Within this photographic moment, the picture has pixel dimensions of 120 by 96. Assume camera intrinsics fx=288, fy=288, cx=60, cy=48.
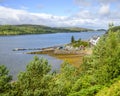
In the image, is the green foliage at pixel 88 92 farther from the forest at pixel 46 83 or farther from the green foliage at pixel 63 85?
the green foliage at pixel 63 85

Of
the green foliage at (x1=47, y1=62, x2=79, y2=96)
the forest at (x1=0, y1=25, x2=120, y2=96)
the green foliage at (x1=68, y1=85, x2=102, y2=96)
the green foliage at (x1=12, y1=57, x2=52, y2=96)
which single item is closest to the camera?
the forest at (x1=0, y1=25, x2=120, y2=96)

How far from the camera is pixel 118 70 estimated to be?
115ft

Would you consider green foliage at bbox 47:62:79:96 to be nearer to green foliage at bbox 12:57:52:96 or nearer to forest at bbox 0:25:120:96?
forest at bbox 0:25:120:96

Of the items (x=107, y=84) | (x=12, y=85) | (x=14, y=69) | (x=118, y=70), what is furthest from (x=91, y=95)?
(x=14, y=69)

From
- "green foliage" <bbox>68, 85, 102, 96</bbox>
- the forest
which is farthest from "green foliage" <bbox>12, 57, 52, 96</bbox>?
"green foliage" <bbox>68, 85, 102, 96</bbox>

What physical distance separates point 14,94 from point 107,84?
10984mm

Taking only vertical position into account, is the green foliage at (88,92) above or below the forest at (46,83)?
below

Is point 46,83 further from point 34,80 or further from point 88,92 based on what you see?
point 88,92

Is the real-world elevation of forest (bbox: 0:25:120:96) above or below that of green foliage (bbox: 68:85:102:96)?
above

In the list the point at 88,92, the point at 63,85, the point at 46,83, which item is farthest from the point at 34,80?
the point at 88,92

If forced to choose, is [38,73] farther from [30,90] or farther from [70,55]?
[70,55]

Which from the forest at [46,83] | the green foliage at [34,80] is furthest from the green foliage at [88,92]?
the green foliage at [34,80]

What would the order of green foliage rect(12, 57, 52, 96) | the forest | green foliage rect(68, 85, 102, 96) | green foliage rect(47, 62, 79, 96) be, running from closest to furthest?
the forest
green foliage rect(12, 57, 52, 96)
green foliage rect(68, 85, 102, 96)
green foliage rect(47, 62, 79, 96)

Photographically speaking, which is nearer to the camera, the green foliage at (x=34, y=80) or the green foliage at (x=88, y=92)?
the green foliage at (x=34, y=80)
